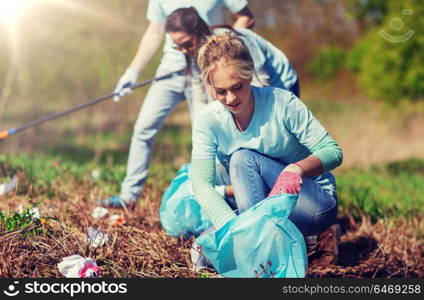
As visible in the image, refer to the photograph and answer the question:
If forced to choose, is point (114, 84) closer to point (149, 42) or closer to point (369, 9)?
point (369, 9)

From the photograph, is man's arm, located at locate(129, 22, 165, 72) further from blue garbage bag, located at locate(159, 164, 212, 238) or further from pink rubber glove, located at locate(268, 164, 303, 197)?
pink rubber glove, located at locate(268, 164, 303, 197)

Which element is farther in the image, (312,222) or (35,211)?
(35,211)

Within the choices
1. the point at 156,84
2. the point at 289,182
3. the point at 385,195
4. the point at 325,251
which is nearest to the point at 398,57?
the point at 385,195

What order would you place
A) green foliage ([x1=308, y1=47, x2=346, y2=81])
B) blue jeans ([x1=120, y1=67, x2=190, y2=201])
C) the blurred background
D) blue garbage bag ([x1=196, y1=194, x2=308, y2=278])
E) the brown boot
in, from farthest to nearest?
green foliage ([x1=308, y1=47, x2=346, y2=81])
the blurred background
blue jeans ([x1=120, y1=67, x2=190, y2=201])
the brown boot
blue garbage bag ([x1=196, y1=194, x2=308, y2=278])

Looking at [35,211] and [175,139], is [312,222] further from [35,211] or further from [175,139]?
[175,139]

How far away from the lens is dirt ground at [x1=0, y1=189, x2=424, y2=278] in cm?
258

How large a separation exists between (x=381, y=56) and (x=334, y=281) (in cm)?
817

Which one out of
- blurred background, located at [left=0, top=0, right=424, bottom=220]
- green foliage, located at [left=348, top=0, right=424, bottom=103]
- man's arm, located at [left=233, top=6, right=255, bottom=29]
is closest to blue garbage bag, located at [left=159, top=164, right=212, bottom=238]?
man's arm, located at [left=233, top=6, right=255, bottom=29]

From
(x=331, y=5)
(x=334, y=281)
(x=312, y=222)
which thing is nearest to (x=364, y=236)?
(x=312, y=222)

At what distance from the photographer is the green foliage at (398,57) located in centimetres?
940

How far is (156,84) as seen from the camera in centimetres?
385

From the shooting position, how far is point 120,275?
99.9 inches

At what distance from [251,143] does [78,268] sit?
2.92 ft

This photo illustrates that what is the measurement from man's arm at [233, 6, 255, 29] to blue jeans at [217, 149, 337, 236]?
1.22 m
